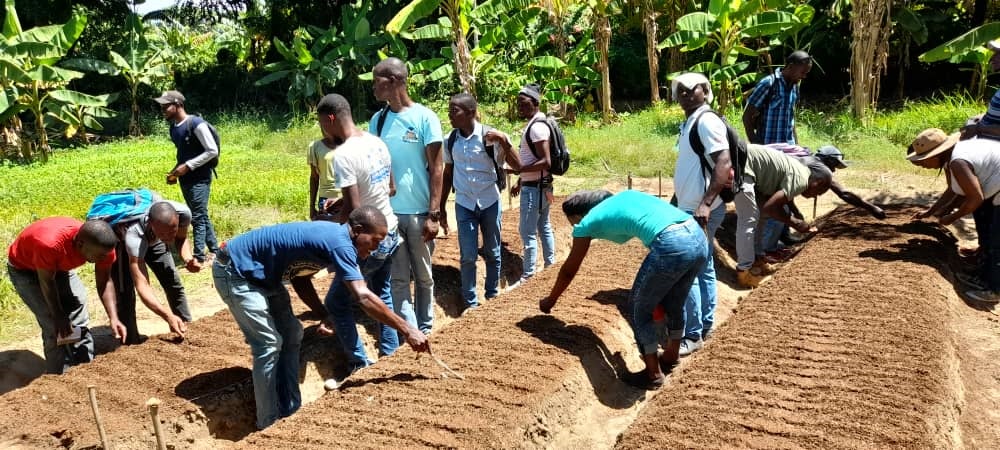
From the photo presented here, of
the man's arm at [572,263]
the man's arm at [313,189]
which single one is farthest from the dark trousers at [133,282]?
the man's arm at [572,263]

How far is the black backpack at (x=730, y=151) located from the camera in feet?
17.5

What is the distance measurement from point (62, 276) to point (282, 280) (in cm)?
179

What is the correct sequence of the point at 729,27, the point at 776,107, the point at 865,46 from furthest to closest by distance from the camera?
the point at 729,27 → the point at 865,46 → the point at 776,107

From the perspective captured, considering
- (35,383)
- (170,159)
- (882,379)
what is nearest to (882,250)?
(882,379)

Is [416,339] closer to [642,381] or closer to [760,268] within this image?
[642,381]

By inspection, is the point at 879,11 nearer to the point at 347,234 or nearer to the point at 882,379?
the point at 882,379

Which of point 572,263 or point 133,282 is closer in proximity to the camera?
point 572,263

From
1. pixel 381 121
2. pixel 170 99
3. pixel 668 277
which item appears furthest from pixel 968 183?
pixel 170 99

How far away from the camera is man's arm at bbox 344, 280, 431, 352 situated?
402cm

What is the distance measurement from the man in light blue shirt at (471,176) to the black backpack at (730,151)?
146 cm

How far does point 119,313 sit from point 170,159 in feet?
31.8

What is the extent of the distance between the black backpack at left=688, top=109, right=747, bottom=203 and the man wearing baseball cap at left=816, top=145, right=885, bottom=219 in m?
1.98

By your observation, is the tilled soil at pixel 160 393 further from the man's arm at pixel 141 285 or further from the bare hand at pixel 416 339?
the bare hand at pixel 416 339

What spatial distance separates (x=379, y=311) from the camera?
407 cm
